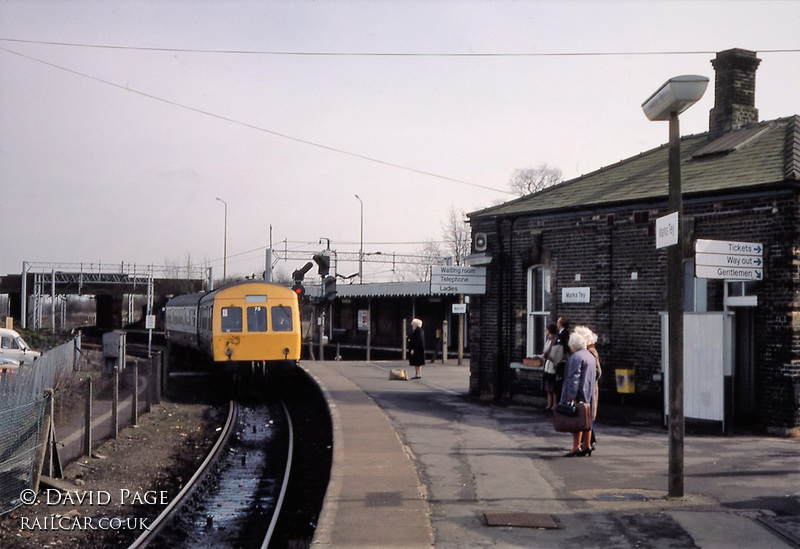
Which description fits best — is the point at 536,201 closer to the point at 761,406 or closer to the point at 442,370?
the point at 761,406

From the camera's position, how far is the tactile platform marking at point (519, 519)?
23.2 ft

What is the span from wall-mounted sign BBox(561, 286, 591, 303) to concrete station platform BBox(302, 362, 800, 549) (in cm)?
205

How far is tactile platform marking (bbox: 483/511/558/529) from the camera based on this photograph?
23.2 feet

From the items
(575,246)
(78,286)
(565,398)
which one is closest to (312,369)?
(575,246)

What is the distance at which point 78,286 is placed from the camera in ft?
204

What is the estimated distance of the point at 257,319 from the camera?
21.1 meters

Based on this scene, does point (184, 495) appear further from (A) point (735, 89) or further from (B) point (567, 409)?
(A) point (735, 89)

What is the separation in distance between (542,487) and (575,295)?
23.1ft

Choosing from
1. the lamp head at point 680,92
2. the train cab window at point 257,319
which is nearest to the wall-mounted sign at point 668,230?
the lamp head at point 680,92

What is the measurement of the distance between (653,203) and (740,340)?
2661 mm

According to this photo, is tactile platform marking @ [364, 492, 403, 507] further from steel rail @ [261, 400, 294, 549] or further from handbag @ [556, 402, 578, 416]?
handbag @ [556, 402, 578, 416]

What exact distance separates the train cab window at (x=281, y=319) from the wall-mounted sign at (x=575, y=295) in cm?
835

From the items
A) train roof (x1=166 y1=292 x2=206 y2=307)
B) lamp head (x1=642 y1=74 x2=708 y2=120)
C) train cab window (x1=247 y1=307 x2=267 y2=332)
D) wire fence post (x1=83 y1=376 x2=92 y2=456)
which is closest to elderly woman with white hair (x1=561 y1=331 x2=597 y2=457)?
lamp head (x1=642 y1=74 x2=708 y2=120)

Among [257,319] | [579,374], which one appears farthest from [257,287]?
[579,374]
